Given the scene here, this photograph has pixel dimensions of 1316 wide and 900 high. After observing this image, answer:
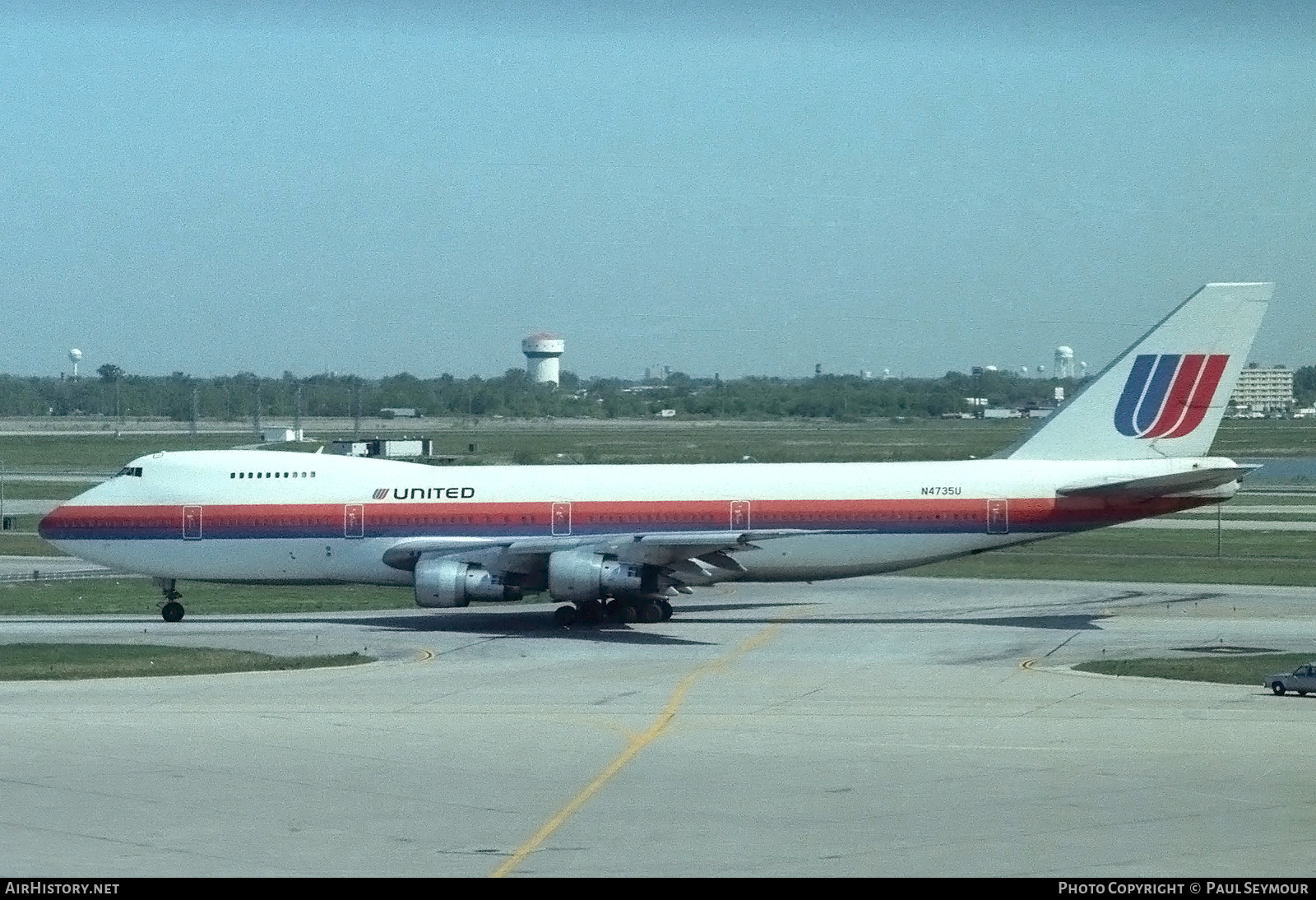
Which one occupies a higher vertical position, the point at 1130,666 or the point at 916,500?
the point at 916,500

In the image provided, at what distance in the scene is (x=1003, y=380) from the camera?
150m

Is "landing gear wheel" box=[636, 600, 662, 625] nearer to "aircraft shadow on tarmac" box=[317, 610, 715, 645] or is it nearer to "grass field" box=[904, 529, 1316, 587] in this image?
"aircraft shadow on tarmac" box=[317, 610, 715, 645]

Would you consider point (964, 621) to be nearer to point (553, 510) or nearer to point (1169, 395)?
point (1169, 395)

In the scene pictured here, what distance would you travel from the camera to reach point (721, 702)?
3048 centimetres

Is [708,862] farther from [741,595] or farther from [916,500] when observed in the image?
[741,595]

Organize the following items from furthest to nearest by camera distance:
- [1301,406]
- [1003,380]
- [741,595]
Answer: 1. [1301,406]
2. [1003,380]
3. [741,595]

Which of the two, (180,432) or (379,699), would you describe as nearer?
(379,699)

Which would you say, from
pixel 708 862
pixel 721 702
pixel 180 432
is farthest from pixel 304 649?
pixel 180 432

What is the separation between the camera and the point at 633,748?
1011 inches

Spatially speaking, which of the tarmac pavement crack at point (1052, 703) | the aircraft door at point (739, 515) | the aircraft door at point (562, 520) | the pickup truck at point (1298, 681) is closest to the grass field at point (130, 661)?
the aircraft door at point (562, 520)

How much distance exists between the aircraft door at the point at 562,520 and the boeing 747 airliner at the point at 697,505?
0.04 meters

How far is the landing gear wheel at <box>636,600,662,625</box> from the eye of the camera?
44594mm

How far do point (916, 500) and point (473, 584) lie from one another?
11.7m

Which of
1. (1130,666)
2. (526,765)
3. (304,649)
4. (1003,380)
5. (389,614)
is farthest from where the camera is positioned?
(1003,380)
